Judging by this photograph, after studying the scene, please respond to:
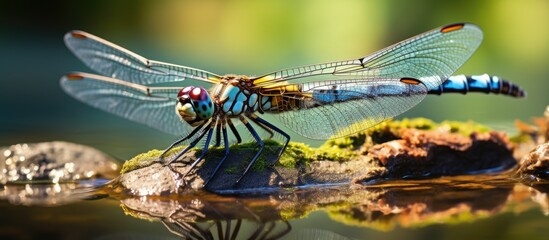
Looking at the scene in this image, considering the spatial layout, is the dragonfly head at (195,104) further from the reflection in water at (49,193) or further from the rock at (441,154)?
the rock at (441,154)

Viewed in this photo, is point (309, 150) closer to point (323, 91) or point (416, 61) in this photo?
point (323, 91)

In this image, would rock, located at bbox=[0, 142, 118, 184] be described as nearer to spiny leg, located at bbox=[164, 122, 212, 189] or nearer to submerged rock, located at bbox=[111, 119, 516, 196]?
submerged rock, located at bbox=[111, 119, 516, 196]

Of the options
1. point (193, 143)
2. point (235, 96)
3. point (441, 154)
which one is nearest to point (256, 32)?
point (441, 154)

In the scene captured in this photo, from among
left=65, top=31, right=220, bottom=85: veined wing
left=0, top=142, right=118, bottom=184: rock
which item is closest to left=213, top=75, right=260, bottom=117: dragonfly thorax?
left=65, top=31, right=220, bottom=85: veined wing

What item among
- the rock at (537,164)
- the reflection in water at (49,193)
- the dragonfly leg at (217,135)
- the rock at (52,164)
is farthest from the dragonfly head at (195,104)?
the rock at (537,164)

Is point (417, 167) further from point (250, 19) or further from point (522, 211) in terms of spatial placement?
point (250, 19)
